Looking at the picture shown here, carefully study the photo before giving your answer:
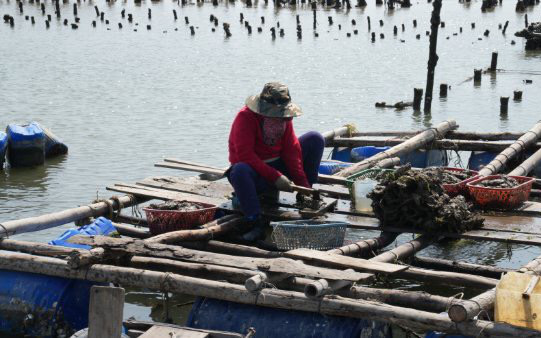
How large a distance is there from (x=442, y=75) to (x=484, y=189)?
22318 millimetres

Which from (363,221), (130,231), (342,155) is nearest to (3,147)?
(342,155)

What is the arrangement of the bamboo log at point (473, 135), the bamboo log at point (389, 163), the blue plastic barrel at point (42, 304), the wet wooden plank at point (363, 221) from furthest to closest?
the bamboo log at point (473, 135)
the bamboo log at point (389, 163)
the wet wooden plank at point (363, 221)
the blue plastic barrel at point (42, 304)

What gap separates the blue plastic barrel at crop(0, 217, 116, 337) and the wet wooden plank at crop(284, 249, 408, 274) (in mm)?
1577

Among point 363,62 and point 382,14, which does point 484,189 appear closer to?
point 363,62

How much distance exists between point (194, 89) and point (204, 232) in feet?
59.9

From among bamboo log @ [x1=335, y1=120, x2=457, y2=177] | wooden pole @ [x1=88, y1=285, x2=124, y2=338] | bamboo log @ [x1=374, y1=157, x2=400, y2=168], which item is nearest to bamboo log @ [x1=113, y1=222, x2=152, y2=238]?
bamboo log @ [x1=335, y1=120, x2=457, y2=177]

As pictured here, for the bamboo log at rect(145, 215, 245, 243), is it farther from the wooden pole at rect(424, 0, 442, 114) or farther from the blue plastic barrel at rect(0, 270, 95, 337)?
the wooden pole at rect(424, 0, 442, 114)

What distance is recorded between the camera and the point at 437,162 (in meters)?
13.3

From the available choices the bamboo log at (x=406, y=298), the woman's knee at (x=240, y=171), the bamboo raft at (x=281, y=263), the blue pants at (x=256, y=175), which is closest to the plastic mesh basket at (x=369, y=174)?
the bamboo raft at (x=281, y=263)

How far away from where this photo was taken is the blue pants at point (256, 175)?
329 inches

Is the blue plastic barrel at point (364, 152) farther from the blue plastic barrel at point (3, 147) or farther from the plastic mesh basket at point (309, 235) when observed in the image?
the blue plastic barrel at point (3, 147)

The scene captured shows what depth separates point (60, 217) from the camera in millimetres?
8695

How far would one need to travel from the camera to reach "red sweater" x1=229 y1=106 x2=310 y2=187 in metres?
8.45

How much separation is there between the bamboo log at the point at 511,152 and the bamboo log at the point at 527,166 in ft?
0.63
